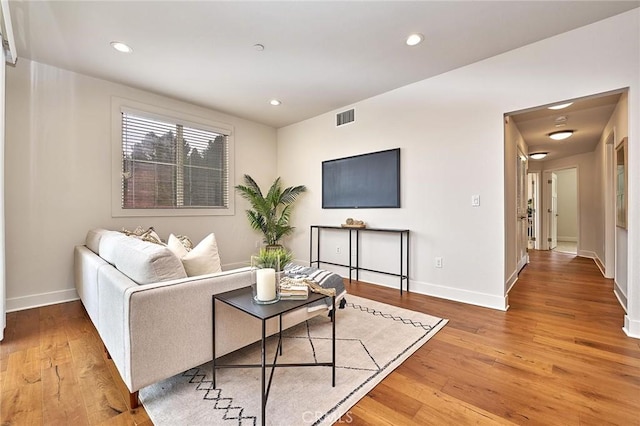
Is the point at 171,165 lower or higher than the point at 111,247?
higher

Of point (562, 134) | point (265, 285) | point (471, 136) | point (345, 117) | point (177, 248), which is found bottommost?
point (265, 285)

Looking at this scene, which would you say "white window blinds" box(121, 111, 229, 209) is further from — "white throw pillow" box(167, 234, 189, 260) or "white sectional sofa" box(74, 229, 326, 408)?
"white sectional sofa" box(74, 229, 326, 408)

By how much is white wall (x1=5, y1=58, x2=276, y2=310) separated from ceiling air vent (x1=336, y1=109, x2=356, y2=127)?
8.78ft

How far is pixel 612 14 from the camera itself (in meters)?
2.27

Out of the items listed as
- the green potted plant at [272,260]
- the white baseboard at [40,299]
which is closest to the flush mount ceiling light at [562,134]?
the green potted plant at [272,260]

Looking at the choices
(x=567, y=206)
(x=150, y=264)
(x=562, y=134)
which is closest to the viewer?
(x=150, y=264)

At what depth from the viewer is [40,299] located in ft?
9.98

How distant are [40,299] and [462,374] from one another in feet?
13.6

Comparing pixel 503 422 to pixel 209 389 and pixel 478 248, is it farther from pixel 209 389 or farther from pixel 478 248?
pixel 478 248

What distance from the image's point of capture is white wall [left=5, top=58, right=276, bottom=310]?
291cm

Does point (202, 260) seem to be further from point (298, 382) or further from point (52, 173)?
point (52, 173)

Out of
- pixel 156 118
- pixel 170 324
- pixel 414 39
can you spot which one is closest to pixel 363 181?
pixel 414 39

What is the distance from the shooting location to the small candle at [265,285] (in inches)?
58.7

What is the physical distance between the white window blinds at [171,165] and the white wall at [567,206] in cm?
1015
